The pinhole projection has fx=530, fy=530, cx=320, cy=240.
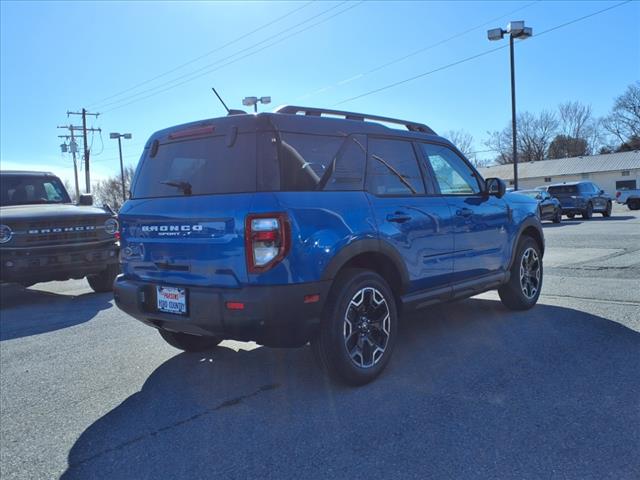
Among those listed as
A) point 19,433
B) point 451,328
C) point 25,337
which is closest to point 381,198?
point 451,328

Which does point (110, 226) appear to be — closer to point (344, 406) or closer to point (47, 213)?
point (47, 213)

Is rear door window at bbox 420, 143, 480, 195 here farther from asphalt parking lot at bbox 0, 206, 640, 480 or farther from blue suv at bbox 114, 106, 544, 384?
asphalt parking lot at bbox 0, 206, 640, 480

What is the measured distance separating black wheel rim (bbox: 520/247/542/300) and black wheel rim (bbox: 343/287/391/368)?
8.10ft

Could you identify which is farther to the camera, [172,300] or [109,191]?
[109,191]

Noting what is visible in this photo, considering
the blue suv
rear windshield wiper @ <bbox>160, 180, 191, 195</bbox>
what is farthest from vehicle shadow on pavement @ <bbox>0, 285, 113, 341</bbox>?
rear windshield wiper @ <bbox>160, 180, 191, 195</bbox>

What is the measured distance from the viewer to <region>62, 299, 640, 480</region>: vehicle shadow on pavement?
2.79 metres

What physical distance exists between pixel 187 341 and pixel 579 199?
22442 millimetres

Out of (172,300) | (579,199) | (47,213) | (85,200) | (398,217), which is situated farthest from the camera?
(579,199)

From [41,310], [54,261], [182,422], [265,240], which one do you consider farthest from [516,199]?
[41,310]

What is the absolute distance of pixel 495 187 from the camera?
5344 millimetres

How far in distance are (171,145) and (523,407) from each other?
3.17 meters

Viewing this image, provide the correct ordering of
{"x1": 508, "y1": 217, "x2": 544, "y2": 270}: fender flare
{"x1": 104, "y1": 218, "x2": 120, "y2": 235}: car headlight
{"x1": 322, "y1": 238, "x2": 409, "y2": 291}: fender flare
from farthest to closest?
{"x1": 104, "y1": 218, "x2": 120, "y2": 235}: car headlight, {"x1": 508, "y1": 217, "x2": 544, "y2": 270}: fender flare, {"x1": 322, "y1": 238, "x2": 409, "y2": 291}: fender flare

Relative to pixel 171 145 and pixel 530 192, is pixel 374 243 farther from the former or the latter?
pixel 530 192

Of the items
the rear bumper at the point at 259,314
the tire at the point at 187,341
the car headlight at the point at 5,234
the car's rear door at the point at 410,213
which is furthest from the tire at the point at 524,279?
the car headlight at the point at 5,234
